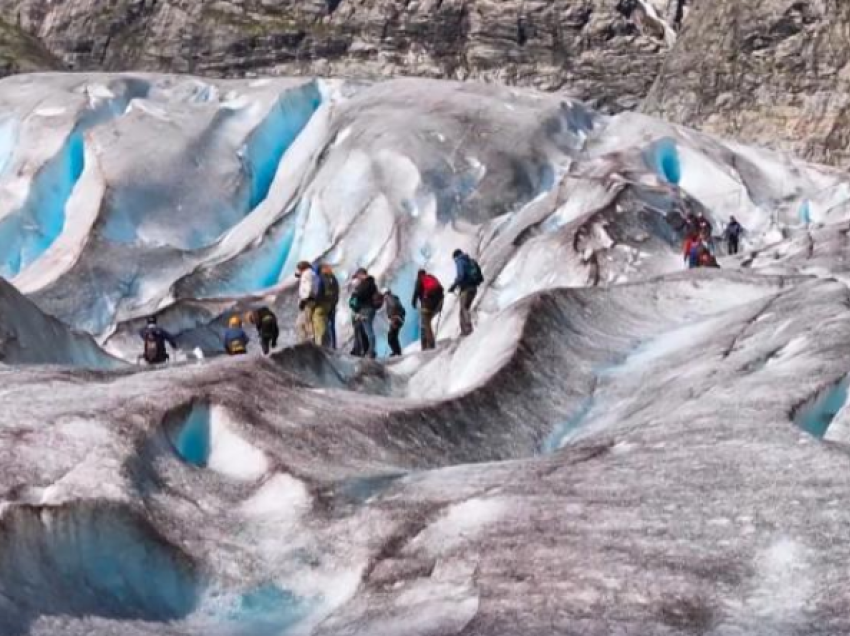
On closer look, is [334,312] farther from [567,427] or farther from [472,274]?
[567,427]

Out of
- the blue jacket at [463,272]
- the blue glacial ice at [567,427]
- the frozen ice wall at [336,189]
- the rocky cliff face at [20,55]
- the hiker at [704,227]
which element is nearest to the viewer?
the blue glacial ice at [567,427]

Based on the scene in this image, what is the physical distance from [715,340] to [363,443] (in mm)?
6818

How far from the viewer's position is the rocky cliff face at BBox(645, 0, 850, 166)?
9825 centimetres

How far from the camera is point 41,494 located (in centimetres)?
1148

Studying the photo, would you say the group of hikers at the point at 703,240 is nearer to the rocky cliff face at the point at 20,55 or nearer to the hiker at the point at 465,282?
the hiker at the point at 465,282

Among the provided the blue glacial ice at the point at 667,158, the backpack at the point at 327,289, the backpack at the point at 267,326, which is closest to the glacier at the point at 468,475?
the backpack at the point at 267,326

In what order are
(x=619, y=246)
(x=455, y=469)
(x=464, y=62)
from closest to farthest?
(x=455, y=469) → (x=619, y=246) → (x=464, y=62)

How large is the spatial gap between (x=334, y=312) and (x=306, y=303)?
3.71ft

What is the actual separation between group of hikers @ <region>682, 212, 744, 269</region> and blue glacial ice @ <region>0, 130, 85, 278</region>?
21.2 m

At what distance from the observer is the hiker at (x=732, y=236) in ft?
139

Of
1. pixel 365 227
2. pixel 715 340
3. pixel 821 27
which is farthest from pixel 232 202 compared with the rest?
pixel 821 27

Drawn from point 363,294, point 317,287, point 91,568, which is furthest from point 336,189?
point 91,568

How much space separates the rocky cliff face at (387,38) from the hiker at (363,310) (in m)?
87.6

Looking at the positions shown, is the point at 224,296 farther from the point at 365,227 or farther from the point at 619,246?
the point at 619,246
